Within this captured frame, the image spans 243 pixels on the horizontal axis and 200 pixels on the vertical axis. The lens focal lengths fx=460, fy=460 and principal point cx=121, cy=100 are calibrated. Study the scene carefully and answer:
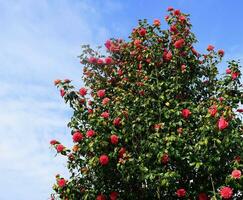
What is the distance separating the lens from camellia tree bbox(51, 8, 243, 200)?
36.8 ft

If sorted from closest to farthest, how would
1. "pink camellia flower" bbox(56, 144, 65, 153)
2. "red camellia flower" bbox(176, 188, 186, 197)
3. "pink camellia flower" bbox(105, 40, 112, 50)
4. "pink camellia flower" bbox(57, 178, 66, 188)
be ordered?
"red camellia flower" bbox(176, 188, 186, 197)
"pink camellia flower" bbox(57, 178, 66, 188)
"pink camellia flower" bbox(56, 144, 65, 153)
"pink camellia flower" bbox(105, 40, 112, 50)

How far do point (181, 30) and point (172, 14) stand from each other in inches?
25.8

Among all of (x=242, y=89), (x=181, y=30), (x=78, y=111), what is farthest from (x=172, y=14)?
(x=78, y=111)

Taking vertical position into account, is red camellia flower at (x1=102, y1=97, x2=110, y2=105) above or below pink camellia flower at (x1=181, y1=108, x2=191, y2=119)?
above

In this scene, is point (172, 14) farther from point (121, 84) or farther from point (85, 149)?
point (85, 149)

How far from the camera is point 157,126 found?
11836 mm

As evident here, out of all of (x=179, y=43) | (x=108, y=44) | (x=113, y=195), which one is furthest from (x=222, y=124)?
(x=108, y=44)

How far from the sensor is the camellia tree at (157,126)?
36.8 feet

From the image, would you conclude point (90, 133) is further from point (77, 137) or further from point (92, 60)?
point (92, 60)

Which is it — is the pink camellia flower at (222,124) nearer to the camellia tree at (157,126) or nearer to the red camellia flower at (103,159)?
the camellia tree at (157,126)

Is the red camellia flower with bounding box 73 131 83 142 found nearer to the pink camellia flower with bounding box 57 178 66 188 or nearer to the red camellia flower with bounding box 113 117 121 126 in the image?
the red camellia flower with bounding box 113 117 121 126

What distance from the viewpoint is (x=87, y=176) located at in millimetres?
12562

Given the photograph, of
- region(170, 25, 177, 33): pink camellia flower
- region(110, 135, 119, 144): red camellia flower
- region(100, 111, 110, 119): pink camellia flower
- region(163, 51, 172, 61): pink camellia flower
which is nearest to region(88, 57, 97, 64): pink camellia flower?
region(163, 51, 172, 61): pink camellia flower

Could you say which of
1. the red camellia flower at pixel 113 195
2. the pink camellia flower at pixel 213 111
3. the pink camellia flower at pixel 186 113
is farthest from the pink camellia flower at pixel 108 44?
the red camellia flower at pixel 113 195
